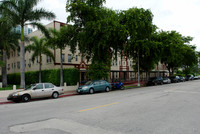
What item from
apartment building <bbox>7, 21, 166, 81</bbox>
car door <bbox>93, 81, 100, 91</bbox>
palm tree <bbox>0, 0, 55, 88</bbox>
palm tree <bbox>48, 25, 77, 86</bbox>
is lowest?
car door <bbox>93, 81, 100, 91</bbox>

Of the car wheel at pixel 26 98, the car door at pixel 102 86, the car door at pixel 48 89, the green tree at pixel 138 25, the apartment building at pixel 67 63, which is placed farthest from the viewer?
the apartment building at pixel 67 63

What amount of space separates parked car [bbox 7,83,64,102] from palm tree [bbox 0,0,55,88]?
6397 mm

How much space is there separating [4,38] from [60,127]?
23.3 meters

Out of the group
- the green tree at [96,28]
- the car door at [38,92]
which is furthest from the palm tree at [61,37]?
the car door at [38,92]

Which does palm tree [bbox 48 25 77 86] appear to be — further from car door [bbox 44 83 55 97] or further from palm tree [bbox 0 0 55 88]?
car door [bbox 44 83 55 97]

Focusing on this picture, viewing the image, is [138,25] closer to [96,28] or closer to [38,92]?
[96,28]

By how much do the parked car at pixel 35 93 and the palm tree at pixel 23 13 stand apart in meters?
6.40

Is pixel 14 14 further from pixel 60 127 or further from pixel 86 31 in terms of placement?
pixel 60 127

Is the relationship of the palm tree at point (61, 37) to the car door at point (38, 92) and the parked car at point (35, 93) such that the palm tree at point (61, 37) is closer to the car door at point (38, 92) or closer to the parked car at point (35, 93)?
the parked car at point (35, 93)

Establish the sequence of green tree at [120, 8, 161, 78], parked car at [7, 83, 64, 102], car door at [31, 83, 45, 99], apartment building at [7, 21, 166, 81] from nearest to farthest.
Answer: parked car at [7, 83, 64, 102]
car door at [31, 83, 45, 99]
green tree at [120, 8, 161, 78]
apartment building at [7, 21, 166, 81]

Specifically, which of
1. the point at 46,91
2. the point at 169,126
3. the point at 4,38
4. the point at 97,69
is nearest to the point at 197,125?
the point at 169,126

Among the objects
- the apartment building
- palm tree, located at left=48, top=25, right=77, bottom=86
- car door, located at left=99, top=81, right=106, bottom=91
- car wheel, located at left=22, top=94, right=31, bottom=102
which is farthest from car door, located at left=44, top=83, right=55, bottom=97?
the apartment building

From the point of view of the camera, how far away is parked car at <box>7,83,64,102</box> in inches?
516

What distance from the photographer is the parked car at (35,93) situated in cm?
1311
